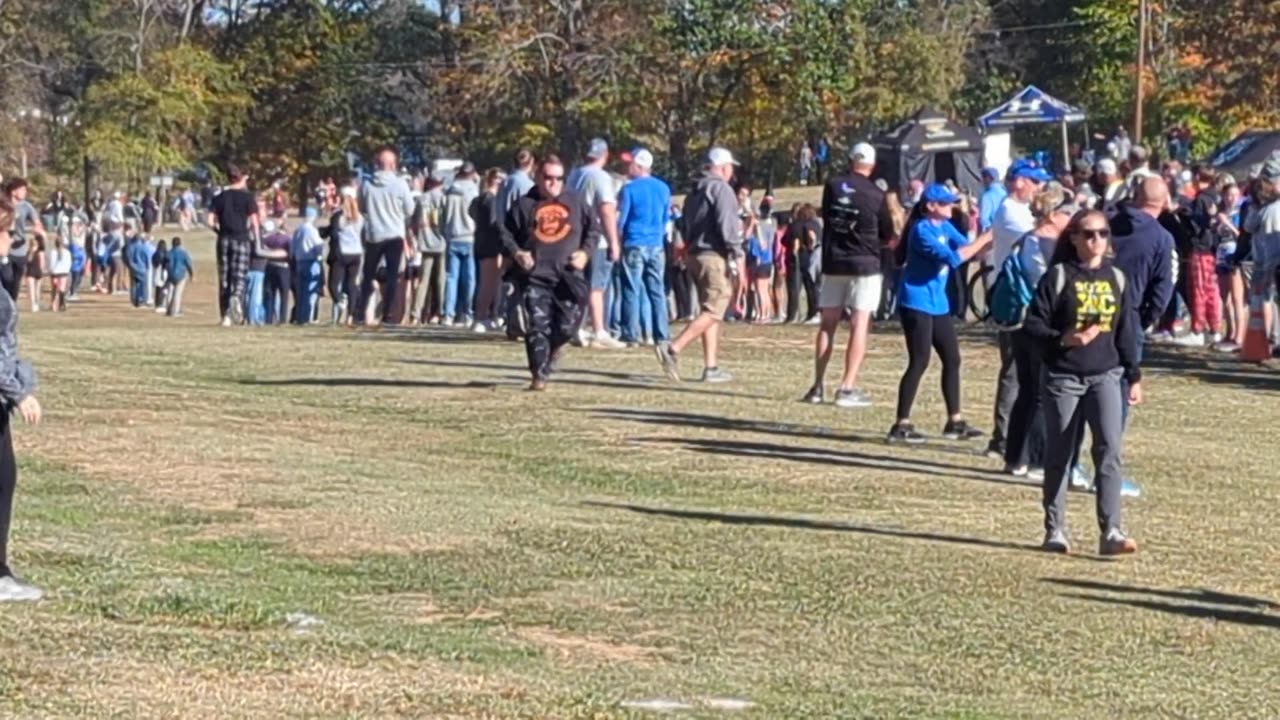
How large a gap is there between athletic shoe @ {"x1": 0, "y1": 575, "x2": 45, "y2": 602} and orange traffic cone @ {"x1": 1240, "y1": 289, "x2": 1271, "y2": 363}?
54.3 feet

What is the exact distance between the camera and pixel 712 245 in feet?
66.7

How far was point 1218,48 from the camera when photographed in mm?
47781

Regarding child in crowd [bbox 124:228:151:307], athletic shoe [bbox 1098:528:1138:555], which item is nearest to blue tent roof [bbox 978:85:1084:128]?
child in crowd [bbox 124:228:151:307]

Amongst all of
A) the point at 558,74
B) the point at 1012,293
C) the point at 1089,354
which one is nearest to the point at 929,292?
the point at 1012,293

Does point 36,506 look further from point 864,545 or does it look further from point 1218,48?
point 1218,48

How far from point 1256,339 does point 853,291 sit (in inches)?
311

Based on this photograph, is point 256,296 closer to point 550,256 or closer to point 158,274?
point 550,256

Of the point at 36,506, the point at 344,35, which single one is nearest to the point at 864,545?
the point at 36,506

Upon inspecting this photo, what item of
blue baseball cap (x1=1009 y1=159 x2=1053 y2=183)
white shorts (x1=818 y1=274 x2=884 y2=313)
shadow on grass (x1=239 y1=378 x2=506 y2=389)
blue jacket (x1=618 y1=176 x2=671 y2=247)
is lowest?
shadow on grass (x1=239 y1=378 x2=506 y2=389)

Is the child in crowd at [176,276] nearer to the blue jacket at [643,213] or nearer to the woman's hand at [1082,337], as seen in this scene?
the blue jacket at [643,213]

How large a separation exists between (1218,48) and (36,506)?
38363 millimetres

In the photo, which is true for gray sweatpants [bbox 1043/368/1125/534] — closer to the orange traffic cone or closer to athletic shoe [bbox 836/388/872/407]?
athletic shoe [bbox 836/388/872/407]

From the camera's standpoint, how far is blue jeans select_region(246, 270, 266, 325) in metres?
30.9

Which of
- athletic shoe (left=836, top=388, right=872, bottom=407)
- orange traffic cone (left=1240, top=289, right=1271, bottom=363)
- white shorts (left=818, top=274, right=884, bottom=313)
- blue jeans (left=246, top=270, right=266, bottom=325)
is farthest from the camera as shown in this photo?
blue jeans (left=246, top=270, right=266, bottom=325)
